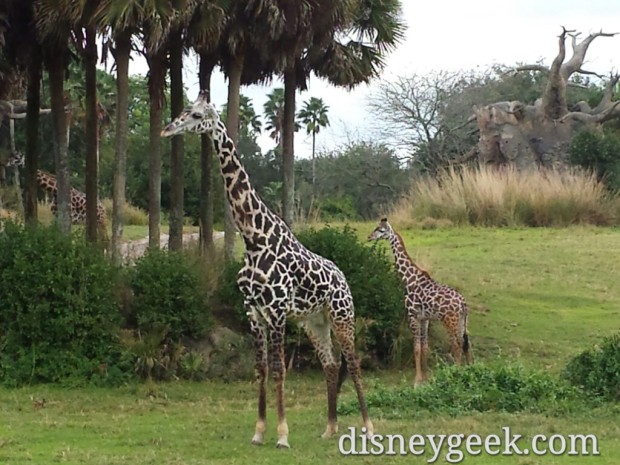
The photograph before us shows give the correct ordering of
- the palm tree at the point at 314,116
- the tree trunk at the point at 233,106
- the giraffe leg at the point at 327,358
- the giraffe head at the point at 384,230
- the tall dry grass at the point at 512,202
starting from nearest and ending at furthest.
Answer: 1. the giraffe leg at the point at 327,358
2. the giraffe head at the point at 384,230
3. the tree trunk at the point at 233,106
4. the tall dry grass at the point at 512,202
5. the palm tree at the point at 314,116

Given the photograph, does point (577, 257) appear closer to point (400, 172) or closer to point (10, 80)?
point (10, 80)

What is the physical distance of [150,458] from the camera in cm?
979

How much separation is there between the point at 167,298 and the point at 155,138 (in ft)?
14.3

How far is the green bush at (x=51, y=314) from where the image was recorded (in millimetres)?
15664

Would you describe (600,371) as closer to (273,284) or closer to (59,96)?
(273,284)

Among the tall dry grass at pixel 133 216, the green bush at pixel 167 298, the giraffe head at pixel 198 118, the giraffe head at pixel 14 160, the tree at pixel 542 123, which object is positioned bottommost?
the green bush at pixel 167 298

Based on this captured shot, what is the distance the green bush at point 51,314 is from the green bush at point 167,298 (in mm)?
600

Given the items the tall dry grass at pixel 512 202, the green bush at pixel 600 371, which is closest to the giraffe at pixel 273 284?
the green bush at pixel 600 371

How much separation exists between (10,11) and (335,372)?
1097 cm

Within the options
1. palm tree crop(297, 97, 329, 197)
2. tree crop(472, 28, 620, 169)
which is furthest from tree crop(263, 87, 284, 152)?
tree crop(472, 28, 620, 169)

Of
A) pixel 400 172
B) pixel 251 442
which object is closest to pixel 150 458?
pixel 251 442

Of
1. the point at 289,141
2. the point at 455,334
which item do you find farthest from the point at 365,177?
the point at 455,334

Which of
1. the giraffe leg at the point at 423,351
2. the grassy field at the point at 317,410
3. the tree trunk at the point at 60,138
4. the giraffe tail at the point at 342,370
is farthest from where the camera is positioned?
the tree trunk at the point at 60,138

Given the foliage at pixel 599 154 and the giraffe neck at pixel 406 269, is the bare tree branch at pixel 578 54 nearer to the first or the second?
the foliage at pixel 599 154
